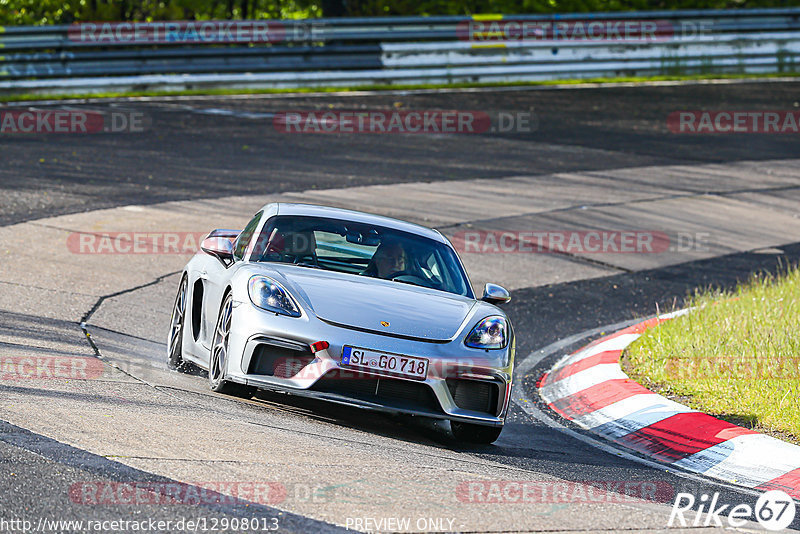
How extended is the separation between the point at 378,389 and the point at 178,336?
2126 millimetres

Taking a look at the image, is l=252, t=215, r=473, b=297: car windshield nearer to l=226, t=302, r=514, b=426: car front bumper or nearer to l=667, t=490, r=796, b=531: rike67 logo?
l=226, t=302, r=514, b=426: car front bumper

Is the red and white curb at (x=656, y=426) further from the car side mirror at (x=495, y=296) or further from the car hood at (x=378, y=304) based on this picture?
the car hood at (x=378, y=304)

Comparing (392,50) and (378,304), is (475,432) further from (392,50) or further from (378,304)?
(392,50)

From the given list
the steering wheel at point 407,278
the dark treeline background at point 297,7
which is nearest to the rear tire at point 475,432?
the steering wheel at point 407,278

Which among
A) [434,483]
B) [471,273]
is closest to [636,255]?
[471,273]

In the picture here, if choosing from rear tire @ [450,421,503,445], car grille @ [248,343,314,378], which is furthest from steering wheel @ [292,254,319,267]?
rear tire @ [450,421,503,445]

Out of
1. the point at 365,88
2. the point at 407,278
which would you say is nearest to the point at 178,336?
the point at 407,278

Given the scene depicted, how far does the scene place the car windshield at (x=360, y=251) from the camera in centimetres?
733

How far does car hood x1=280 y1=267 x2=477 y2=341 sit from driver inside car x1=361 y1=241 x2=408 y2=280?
242 millimetres

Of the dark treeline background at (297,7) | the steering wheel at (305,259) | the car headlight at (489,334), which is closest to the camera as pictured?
the car headlight at (489,334)

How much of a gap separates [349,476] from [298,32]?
1906 centimetres

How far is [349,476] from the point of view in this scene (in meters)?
5.03

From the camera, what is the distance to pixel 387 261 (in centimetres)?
741

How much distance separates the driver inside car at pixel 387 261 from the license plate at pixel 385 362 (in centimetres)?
114
